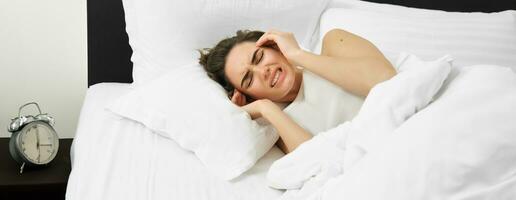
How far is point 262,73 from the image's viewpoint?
183cm

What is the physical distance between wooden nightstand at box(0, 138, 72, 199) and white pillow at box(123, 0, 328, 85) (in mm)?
378

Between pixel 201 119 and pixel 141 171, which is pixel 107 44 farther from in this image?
pixel 141 171

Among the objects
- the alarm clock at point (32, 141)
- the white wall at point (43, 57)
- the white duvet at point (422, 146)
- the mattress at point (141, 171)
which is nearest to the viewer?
the white duvet at point (422, 146)

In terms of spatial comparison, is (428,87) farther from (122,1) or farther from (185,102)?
(122,1)

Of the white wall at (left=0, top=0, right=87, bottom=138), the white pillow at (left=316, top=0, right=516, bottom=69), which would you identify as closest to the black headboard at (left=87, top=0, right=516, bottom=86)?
the white wall at (left=0, top=0, right=87, bottom=138)

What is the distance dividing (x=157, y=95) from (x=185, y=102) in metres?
0.11

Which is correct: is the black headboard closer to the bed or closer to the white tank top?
the bed

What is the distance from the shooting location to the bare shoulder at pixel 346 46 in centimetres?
179

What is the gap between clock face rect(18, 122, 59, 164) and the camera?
2.04 m

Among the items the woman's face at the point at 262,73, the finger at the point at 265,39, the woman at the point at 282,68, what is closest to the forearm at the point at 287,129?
the woman at the point at 282,68

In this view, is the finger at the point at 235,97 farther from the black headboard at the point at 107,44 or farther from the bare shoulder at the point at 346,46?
the black headboard at the point at 107,44

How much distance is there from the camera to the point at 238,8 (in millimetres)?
2141

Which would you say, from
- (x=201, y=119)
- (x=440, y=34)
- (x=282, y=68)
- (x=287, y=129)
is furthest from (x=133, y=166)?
(x=440, y=34)

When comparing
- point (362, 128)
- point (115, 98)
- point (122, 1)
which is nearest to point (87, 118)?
point (115, 98)
